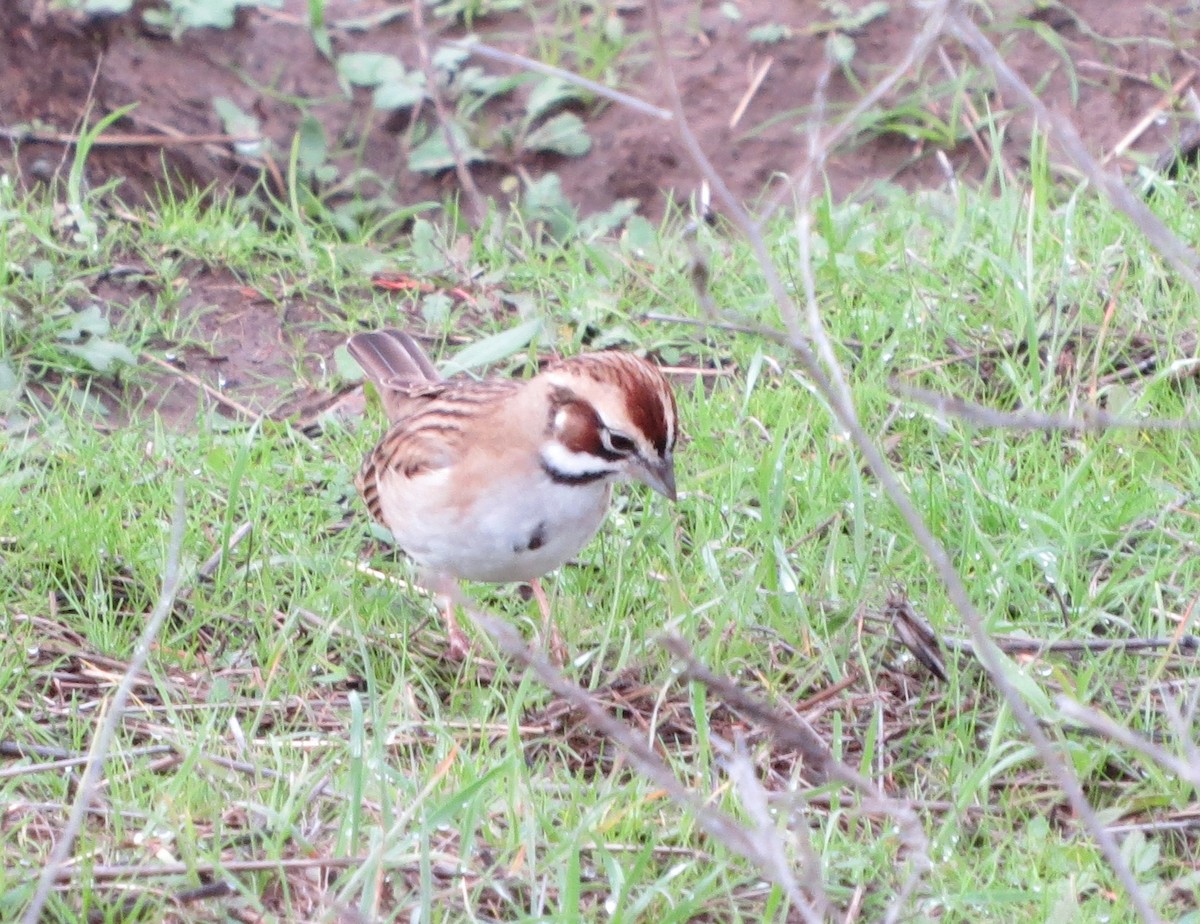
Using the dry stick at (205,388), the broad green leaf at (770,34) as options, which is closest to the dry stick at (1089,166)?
the dry stick at (205,388)

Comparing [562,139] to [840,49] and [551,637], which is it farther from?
[551,637]

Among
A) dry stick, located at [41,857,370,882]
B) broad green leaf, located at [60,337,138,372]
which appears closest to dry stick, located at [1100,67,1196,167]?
broad green leaf, located at [60,337,138,372]

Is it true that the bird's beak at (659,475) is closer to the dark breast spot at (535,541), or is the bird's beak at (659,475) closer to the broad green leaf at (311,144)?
the dark breast spot at (535,541)

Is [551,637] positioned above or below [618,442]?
below

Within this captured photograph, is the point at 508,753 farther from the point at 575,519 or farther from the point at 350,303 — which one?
the point at 350,303

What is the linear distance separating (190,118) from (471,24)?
1.45 metres

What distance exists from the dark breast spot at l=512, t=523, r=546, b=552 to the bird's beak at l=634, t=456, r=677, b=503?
0.27 m

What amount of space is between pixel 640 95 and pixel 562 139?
0.42 metres

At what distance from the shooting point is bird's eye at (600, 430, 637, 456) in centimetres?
411

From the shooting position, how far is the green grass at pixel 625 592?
3.53m

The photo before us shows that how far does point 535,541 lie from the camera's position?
13.8ft

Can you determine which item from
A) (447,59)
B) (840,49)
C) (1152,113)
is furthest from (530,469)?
(1152,113)

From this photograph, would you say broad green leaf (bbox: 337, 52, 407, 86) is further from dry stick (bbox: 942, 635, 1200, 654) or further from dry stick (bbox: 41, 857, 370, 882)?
dry stick (bbox: 41, 857, 370, 882)

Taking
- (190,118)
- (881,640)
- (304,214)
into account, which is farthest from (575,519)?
(190,118)
